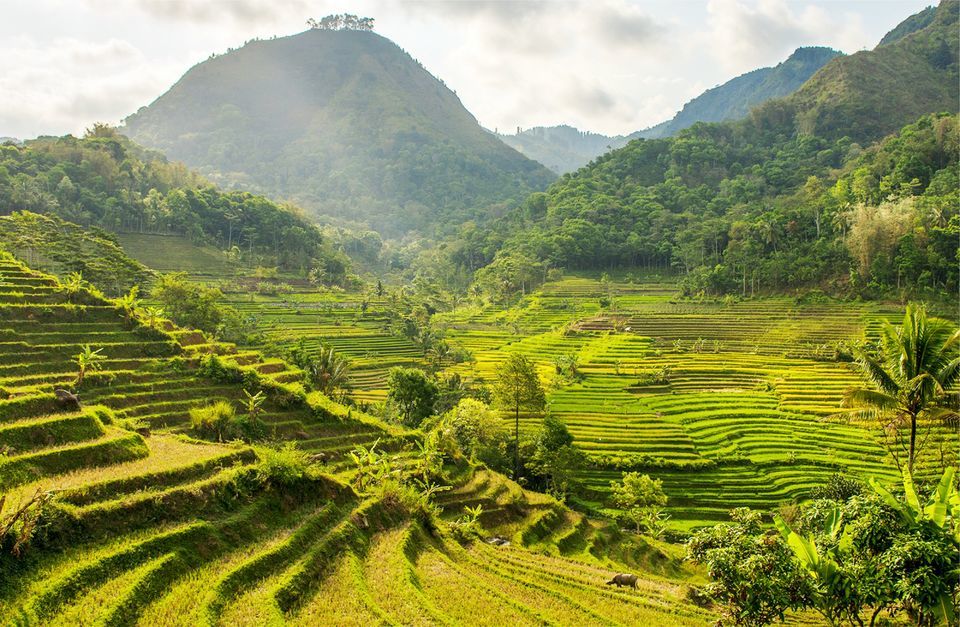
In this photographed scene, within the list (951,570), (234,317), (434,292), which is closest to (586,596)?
(951,570)

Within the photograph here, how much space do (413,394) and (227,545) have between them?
23366 mm

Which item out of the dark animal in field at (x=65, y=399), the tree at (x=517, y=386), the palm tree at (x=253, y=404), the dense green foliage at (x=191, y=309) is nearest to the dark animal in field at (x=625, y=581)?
the palm tree at (x=253, y=404)

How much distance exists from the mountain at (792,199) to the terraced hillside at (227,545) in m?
56.3

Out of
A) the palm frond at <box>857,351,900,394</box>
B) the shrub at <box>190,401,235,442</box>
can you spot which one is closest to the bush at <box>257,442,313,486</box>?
the shrub at <box>190,401,235,442</box>

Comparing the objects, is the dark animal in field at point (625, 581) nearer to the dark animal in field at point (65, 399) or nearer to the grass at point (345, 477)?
the grass at point (345, 477)

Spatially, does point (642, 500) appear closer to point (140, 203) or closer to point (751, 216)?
point (751, 216)

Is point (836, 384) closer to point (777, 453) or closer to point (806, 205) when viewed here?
point (777, 453)

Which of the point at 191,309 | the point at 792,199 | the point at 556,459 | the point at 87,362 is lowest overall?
the point at 556,459

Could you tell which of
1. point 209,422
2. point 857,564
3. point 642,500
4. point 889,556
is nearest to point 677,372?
point 642,500

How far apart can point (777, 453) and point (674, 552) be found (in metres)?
12.7

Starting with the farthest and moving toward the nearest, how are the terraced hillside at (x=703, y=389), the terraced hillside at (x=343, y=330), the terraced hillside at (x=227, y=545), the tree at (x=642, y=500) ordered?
1. the terraced hillside at (x=343, y=330)
2. the terraced hillside at (x=703, y=389)
3. the tree at (x=642, y=500)
4. the terraced hillside at (x=227, y=545)

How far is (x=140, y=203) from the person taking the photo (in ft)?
260

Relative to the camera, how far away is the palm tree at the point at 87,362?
852 inches

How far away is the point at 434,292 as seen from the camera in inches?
3814
